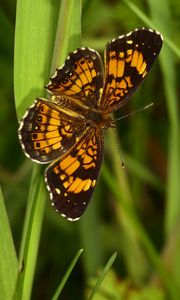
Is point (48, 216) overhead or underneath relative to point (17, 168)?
underneath

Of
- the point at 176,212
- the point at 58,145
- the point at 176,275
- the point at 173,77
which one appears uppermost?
the point at 173,77

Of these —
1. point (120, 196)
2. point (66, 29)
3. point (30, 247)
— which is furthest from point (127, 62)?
point (30, 247)

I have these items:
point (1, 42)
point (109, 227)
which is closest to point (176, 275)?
point (109, 227)

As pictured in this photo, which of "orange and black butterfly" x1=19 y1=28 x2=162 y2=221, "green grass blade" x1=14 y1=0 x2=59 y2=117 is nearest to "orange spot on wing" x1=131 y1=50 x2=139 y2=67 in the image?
"orange and black butterfly" x1=19 y1=28 x2=162 y2=221

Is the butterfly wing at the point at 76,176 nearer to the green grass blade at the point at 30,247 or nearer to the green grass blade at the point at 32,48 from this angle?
the green grass blade at the point at 30,247

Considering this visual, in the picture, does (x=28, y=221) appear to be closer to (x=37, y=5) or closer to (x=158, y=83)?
(x=37, y=5)

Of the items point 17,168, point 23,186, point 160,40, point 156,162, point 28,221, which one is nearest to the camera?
point 28,221

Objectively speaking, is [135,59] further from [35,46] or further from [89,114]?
[35,46]
